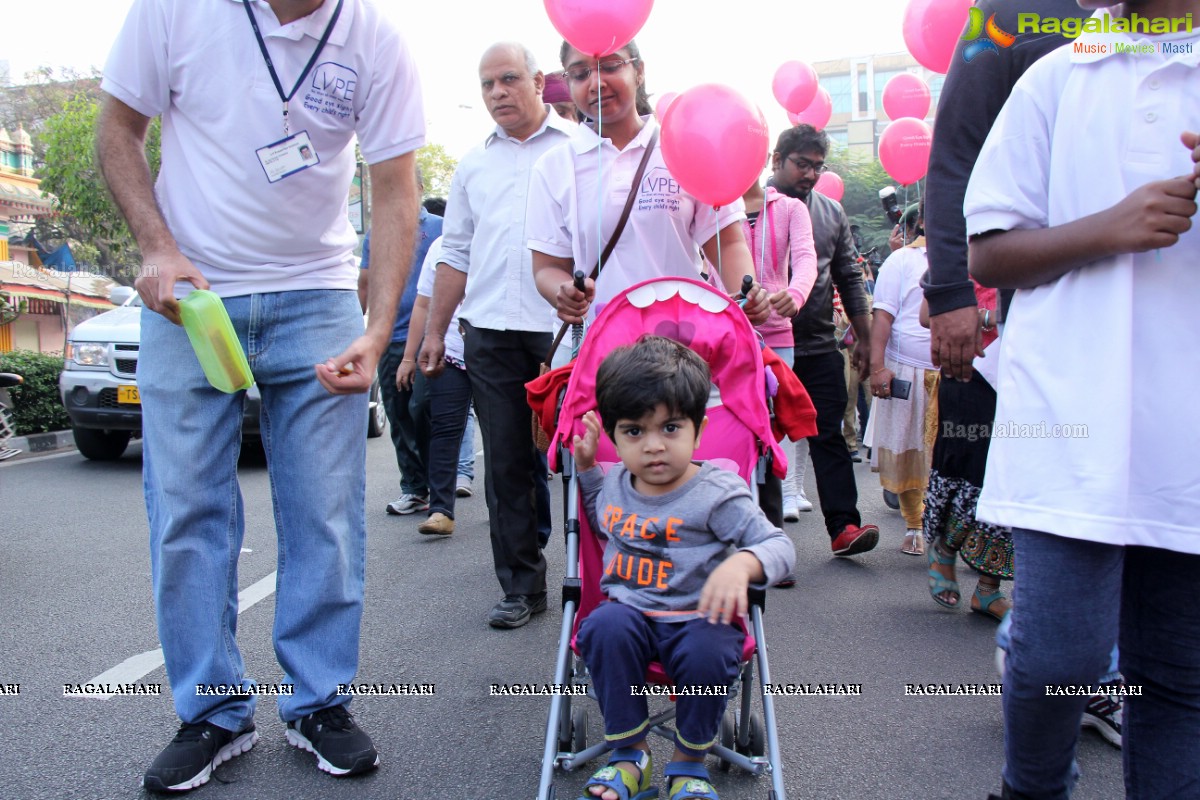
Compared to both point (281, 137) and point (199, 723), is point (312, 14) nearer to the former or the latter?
point (281, 137)

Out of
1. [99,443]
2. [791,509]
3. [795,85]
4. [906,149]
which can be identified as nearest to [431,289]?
[791,509]

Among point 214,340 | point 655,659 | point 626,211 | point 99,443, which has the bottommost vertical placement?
point 99,443

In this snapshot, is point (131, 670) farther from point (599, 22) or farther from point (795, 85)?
point (795, 85)

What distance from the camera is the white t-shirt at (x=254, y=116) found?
8.33 feet

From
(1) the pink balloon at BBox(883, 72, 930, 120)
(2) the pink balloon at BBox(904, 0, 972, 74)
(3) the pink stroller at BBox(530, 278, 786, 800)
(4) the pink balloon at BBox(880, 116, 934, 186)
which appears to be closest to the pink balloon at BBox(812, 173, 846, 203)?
(1) the pink balloon at BBox(883, 72, 930, 120)

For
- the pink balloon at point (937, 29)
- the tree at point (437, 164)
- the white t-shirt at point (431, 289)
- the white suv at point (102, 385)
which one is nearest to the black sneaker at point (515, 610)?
the white t-shirt at point (431, 289)

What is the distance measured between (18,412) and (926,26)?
31.6 ft

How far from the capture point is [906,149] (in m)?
7.56

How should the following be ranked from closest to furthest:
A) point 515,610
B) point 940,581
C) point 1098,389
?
point 1098,389, point 515,610, point 940,581

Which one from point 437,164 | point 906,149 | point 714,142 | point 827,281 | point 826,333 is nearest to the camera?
point 714,142

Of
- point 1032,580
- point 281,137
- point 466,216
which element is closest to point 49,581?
point 466,216

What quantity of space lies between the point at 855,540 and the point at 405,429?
3177 millimetres

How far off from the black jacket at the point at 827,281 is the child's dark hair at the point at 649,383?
2.78m

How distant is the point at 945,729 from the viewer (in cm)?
309
